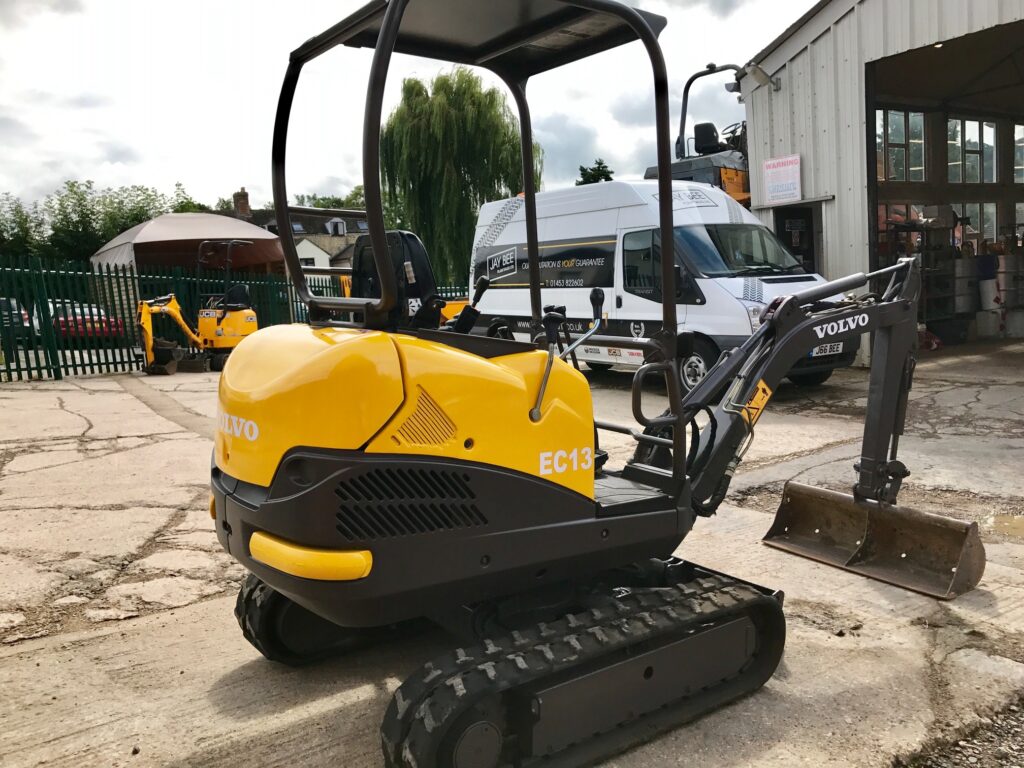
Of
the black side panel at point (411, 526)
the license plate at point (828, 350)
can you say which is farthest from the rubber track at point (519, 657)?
the license plate at point (828, 350)

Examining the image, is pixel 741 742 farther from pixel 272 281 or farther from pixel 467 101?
pixel 467 101

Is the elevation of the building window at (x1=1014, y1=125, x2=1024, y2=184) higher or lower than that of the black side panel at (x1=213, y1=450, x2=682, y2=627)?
higher

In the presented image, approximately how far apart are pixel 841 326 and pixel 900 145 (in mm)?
14672

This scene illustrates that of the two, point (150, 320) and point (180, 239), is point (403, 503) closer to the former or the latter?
point (150, 320)

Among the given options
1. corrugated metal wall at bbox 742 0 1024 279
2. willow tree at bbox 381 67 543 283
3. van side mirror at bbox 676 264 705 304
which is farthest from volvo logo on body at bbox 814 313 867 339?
willow tree at bbox 381 67 543 283

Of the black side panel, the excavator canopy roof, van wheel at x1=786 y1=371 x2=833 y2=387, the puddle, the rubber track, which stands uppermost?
the excavator canopy roof

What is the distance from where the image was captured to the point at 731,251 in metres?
10.7


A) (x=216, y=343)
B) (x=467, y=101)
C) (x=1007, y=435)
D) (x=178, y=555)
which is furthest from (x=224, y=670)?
(x=467, y=101)

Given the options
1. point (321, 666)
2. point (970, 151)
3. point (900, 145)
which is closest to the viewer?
point (321, 666)

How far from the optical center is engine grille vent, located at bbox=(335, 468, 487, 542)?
2471 millimetres

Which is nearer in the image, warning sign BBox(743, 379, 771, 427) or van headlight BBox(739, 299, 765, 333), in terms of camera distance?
warning sign BBox(743, 379, 771, 427)

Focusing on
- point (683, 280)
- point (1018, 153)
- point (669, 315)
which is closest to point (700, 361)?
point (683, 280)

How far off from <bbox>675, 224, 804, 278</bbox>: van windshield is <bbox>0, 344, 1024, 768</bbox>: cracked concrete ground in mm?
3772

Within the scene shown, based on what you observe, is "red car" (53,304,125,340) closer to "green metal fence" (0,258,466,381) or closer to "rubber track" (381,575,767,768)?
"green metal fence" (0,258,466,381)
